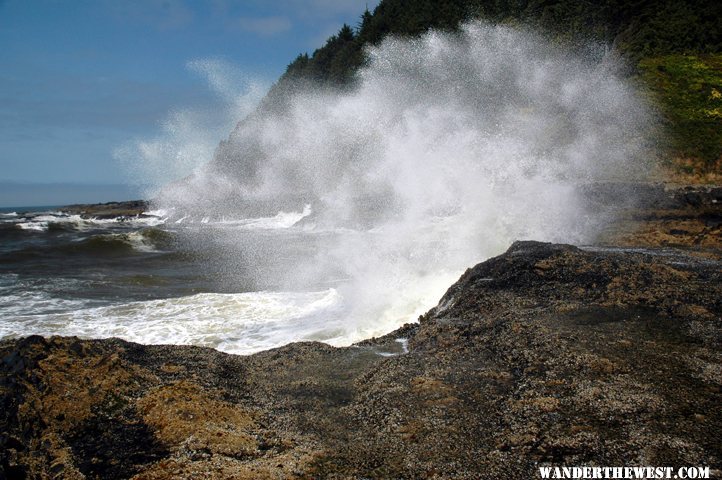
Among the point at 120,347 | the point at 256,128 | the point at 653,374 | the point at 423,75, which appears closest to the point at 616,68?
the point at 423,75

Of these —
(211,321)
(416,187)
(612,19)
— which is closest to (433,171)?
(416,187)

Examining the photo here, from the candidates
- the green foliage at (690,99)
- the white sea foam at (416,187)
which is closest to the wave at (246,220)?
the white sea foam at (416,187)

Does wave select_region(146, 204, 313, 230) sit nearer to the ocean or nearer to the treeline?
the ocean

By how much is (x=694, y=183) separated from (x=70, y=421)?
15583 mm

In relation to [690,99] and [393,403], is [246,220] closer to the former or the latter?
[690,99]

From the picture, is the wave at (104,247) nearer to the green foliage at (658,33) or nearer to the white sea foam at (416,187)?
the white sea foam at (416,187)

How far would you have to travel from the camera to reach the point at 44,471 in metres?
2.28

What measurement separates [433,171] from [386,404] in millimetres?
14165

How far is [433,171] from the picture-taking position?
1659 cm

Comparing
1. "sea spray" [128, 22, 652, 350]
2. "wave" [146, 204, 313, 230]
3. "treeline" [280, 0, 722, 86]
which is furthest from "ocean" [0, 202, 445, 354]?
"treeline" [280, 0, 722, 86]

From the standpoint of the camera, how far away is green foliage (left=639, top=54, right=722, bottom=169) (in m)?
14.4

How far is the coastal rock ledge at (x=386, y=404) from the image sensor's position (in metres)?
2.41

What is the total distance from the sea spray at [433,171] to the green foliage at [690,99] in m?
1.05

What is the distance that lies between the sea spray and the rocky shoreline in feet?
10.7
